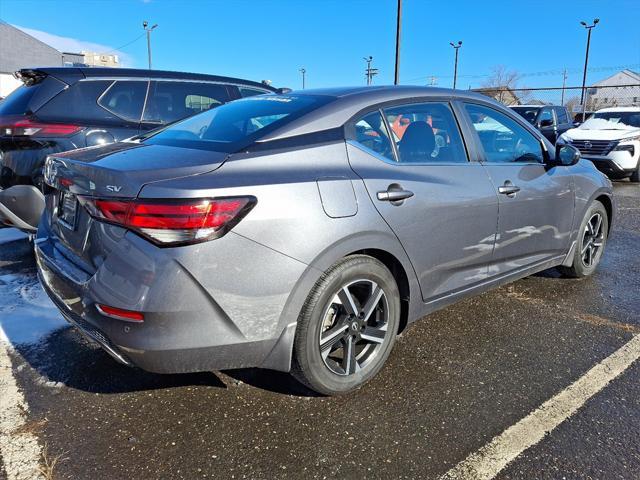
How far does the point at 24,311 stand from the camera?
138 inches

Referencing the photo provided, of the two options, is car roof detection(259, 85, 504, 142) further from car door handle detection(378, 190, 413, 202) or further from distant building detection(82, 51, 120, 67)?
distant building detection(82, 51, 120, 67)

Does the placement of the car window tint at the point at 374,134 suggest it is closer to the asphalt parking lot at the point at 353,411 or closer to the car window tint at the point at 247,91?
the asphalt parking lot at the point at 353,411

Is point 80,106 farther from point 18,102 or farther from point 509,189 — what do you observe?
point 509,189

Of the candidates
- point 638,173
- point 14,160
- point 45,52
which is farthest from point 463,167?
point 45,52

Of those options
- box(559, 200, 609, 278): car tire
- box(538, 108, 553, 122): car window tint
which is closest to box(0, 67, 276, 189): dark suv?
box(559, 200, 609, 278): car tire

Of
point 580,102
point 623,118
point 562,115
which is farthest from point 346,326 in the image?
point 580,102

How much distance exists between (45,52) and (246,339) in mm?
60607

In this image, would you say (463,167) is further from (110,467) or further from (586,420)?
(110,467)

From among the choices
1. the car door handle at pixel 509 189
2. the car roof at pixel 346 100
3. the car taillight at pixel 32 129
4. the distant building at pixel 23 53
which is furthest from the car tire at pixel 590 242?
the distant building at pixel 23 53

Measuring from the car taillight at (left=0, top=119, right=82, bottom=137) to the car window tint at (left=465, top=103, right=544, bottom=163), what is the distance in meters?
3.33

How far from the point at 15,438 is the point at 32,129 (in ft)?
9.32

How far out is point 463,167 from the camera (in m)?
3.04

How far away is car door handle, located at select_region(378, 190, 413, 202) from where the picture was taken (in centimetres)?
250

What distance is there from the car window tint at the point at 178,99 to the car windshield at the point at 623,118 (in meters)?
10.3
